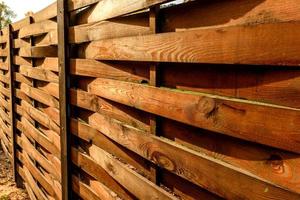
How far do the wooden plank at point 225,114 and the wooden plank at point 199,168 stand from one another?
14 cm

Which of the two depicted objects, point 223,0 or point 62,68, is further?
point 62,68

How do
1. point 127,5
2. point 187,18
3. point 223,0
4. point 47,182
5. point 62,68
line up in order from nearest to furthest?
point 223,0 < point 187,18 < point 127,5 < point 62,68 < point 47,182

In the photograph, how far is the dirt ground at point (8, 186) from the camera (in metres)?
5.12

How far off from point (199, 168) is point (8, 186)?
4.98 meters

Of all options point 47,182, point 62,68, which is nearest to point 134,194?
point 62,68

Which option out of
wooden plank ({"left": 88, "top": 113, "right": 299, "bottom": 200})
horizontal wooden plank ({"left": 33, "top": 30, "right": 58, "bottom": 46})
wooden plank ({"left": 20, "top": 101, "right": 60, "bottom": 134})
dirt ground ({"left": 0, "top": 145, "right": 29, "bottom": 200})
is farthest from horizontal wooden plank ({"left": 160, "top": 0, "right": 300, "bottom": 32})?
dirt ground ({"left": 0, "top": 145, "right": 29, "bottom": 200})

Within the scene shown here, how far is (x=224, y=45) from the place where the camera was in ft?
4.20

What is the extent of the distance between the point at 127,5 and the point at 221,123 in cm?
94

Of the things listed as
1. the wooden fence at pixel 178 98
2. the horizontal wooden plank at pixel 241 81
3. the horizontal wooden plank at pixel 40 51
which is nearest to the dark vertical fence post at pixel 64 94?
the wooden fence at pixel 178 98

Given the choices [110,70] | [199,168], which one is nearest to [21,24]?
[110,70]

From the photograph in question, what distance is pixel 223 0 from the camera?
4.29ft

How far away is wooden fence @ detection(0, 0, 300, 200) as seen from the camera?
3.70ft

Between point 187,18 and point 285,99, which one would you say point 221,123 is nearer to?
point 285,99

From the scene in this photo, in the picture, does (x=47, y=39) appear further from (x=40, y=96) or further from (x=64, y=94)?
(x=64, y=94)
